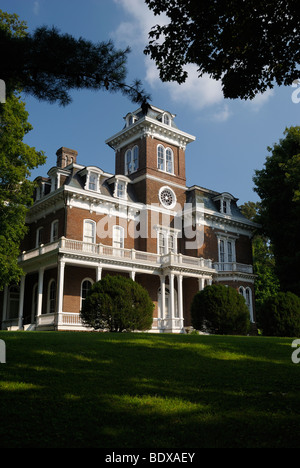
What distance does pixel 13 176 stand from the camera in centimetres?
2222

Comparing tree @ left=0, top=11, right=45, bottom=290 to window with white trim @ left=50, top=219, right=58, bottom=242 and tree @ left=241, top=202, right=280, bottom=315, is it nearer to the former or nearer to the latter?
window with white trim @ left=50, top=219, right=58, bottom=242

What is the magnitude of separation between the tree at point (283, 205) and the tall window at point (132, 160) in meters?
10.8

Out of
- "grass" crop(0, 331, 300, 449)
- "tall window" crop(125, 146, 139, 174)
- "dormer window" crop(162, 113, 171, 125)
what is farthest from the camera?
"dormer window" crop(162, 113, 171, 125)

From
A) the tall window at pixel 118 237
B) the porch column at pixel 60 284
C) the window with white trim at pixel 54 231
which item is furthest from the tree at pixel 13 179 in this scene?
the tall window at pixel 118 237

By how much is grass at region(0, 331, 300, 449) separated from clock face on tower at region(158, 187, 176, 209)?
24162 millimetres

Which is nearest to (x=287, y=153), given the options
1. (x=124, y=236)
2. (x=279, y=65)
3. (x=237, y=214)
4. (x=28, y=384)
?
(x=237, y=214)

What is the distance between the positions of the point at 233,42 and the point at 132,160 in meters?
27.5

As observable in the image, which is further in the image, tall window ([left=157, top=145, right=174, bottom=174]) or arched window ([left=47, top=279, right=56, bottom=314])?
tall window ([left=157, top=145, right=174, bottom=174])

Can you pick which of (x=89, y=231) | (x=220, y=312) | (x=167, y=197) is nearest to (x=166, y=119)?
(x=167, y=197)

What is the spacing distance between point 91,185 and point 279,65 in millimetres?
22774

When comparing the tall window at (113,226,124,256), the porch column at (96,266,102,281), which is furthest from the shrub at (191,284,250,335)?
the tall window at (113,226,124,256)

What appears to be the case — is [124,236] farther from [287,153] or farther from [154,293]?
[287,153]

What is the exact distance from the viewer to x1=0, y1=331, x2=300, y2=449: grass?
5.10 m

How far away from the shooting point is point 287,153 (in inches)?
1398
